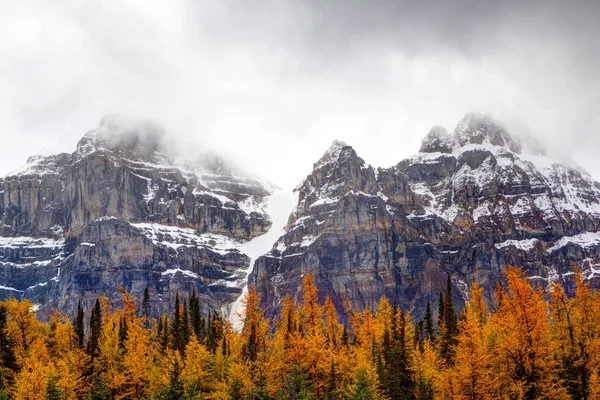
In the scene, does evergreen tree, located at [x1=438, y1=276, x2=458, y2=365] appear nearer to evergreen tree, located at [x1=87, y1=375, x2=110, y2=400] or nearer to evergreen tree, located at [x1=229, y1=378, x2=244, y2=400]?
evergreen tree, located at [x1=229, y1=378, x2=244, y2=400]

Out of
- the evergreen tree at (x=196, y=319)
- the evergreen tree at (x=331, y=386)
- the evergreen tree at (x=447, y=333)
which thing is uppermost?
the evergreen tree at (x=196, y=319)

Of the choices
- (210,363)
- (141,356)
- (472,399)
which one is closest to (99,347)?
(141,356)

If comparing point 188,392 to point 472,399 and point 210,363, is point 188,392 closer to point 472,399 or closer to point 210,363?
point 210,363

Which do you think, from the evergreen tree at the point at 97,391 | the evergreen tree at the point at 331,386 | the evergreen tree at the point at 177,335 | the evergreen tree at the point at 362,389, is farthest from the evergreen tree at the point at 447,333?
the evergreen tree at the point at 97,391

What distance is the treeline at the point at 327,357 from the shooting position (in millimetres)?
67500

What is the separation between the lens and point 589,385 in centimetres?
6800

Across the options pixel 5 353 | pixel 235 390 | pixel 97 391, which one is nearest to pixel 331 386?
pixel 235 390

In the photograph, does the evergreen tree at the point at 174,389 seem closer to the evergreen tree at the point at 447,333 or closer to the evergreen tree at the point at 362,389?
the evergreen tree at the point at 362,389

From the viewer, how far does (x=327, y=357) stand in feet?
277

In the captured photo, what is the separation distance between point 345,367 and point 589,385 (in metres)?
27.6

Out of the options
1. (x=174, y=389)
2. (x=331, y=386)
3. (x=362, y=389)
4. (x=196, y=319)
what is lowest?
(x=331, y=386)

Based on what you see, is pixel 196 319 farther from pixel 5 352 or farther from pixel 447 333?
pixel 447 333

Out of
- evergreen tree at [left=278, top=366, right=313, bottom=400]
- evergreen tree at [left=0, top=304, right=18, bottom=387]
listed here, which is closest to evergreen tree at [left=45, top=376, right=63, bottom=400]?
evergreen tree at [left=0, top=304, right=18, bottom=387]

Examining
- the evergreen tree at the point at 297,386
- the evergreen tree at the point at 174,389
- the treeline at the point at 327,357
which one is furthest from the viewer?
the evergreen tree at the point at 297,386
